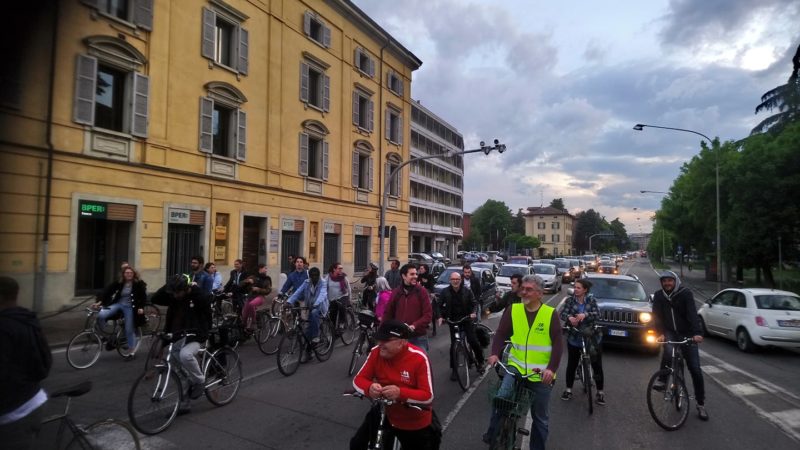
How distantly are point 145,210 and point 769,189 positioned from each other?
28615 mm

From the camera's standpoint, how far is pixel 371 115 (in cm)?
2830

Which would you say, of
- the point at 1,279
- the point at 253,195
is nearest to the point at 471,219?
the point at 253,195

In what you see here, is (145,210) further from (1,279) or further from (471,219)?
(471,219)

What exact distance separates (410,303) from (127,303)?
5473mm

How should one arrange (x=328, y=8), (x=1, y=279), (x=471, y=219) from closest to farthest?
(x=1, y=279) → (x=328, y=8) → (x=471, y=219)

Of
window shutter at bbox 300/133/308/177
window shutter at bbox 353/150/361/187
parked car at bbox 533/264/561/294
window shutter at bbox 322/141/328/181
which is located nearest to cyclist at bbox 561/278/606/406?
window shutter at bbox 300/133/308/177

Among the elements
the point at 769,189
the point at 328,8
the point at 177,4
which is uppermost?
the point at 328,8

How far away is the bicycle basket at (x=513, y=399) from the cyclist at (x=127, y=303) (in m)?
6.96

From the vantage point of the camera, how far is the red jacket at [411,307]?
6289 mm

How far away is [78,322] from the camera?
12.0 metres

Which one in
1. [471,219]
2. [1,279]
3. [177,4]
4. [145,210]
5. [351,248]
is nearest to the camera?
[1,279]

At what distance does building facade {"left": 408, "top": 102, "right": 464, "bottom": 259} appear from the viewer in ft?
198

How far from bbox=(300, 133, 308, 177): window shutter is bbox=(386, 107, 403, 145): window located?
8574mm

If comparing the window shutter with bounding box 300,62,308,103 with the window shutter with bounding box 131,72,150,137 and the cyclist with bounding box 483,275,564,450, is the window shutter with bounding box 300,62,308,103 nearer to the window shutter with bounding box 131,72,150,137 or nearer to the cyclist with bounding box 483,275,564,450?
the window shutter with bounding box 131,72,150,137
